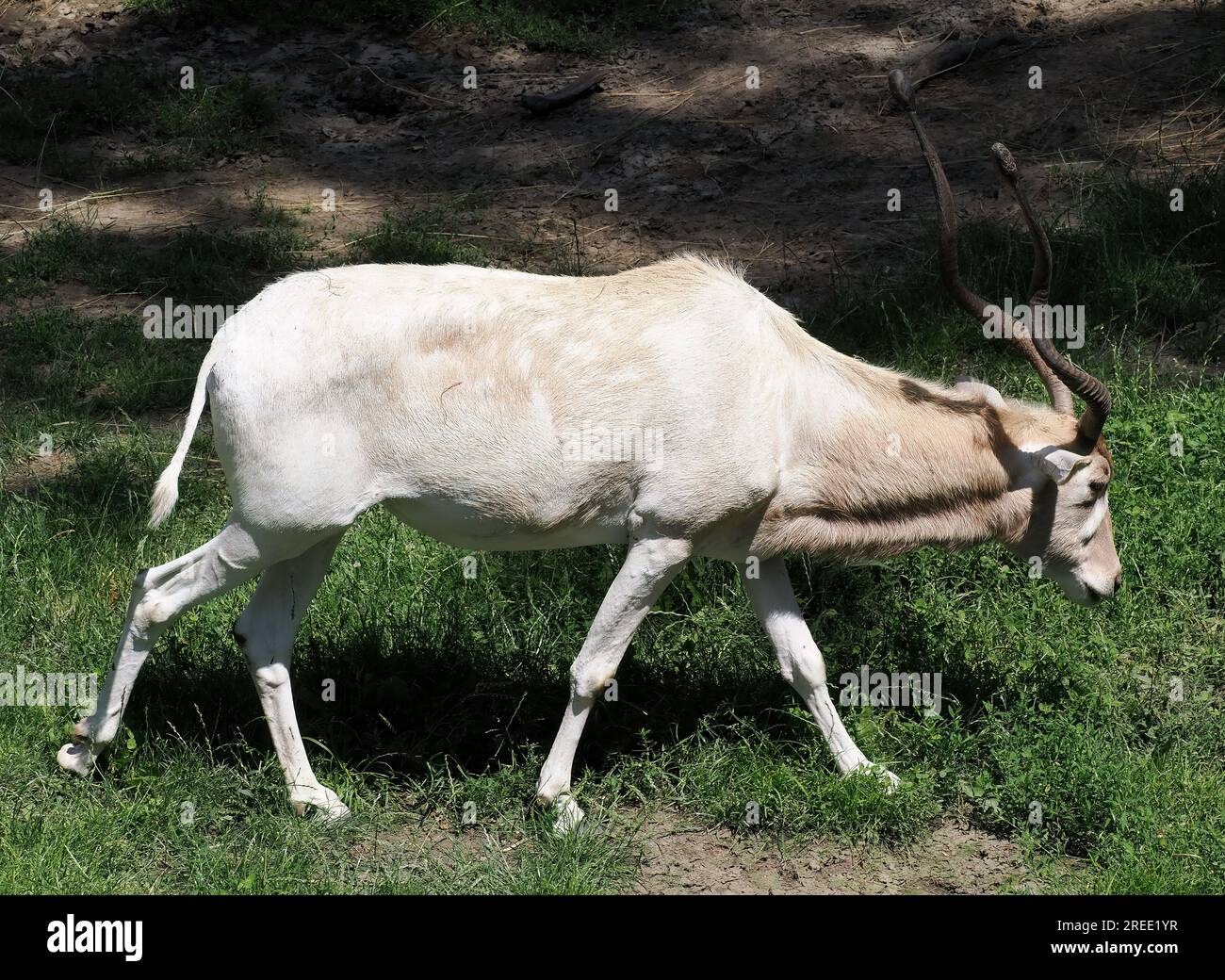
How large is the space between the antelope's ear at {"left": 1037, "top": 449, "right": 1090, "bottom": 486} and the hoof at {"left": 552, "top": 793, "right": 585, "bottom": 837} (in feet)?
7.40

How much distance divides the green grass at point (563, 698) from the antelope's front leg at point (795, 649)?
0.15 metres

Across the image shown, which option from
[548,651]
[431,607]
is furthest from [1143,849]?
[431,607]

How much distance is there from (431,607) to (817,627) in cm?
178

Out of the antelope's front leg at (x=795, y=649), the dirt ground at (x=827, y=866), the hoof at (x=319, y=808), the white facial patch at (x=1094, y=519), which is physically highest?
the white facial patch at (x=1094, y=519)

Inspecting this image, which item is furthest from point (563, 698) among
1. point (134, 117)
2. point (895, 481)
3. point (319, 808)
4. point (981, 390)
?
point (134, 117)

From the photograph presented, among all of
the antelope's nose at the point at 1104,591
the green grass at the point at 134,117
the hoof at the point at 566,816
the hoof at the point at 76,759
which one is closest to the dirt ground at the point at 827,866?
the hoof at the point at 566,816

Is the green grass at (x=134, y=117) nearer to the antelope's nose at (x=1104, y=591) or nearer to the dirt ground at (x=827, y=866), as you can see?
the dirt ground at (x=827, y=866)

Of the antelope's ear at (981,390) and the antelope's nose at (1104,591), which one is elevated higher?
the antelope's ear at (981,390)

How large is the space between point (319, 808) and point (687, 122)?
6.59 meters

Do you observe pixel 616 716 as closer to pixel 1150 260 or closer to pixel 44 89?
pixel 1150 260

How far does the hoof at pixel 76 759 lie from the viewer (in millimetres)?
5293

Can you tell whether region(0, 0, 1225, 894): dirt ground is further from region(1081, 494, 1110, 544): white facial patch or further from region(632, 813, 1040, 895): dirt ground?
region(632, 813, 1040, 895): dirt ground

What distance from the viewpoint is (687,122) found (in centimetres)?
A: 1027

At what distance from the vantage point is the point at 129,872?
4.93m
